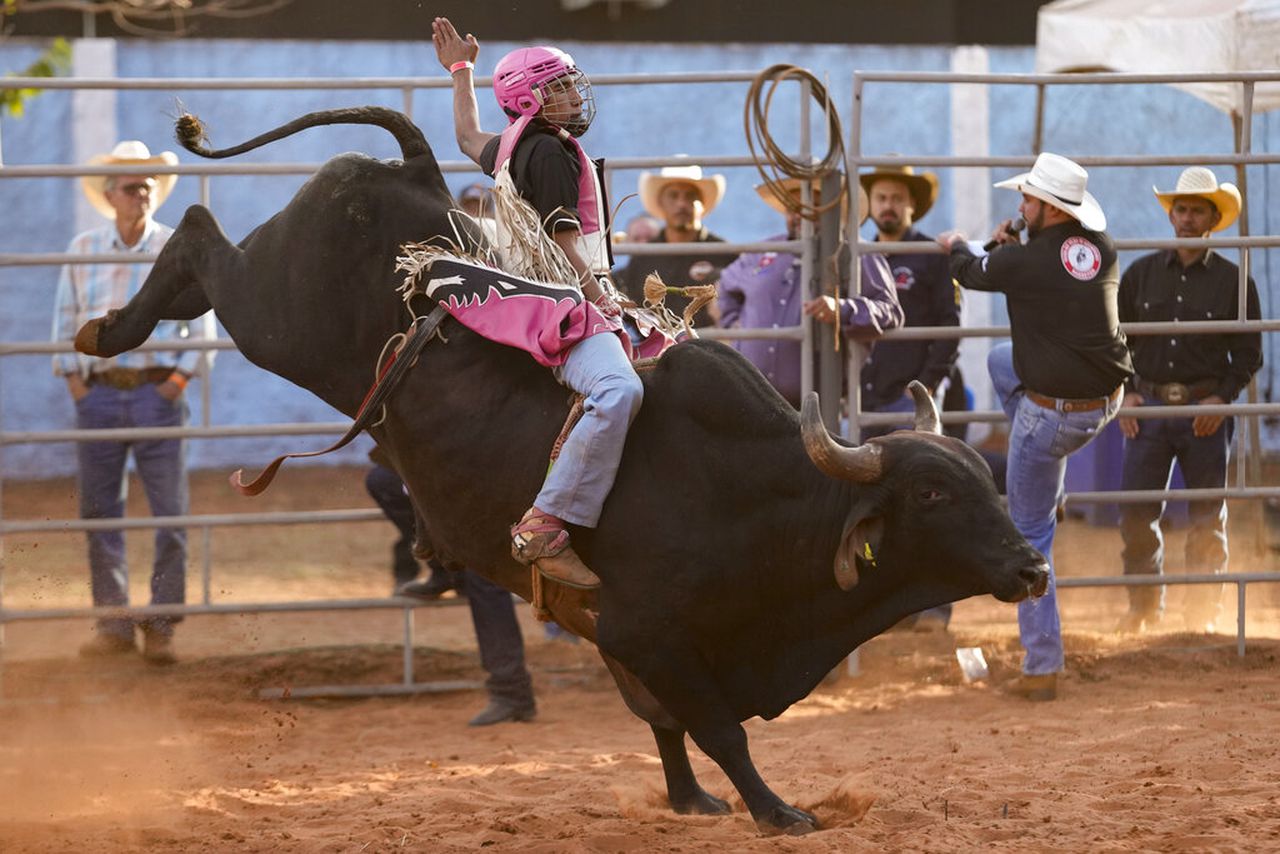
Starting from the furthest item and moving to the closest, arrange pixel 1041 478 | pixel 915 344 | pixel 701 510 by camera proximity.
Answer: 1. pixel 915 344
2. pixel 1041 478
3. pixel 701 510

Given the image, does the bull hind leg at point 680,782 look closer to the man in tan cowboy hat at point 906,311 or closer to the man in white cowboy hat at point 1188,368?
the man in tan cowboy hat at point 906,311

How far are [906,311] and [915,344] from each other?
0.21 metres

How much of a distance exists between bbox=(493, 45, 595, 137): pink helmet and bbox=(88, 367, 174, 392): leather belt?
3411 mm

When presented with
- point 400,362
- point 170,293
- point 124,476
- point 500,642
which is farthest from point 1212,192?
point 124,476

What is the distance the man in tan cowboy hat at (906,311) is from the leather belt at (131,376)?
3474 mm

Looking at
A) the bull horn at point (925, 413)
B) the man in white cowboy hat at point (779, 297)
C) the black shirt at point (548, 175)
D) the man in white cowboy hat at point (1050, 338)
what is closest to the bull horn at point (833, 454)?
the bull horn at point (925, 413)

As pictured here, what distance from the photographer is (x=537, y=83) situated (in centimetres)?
497

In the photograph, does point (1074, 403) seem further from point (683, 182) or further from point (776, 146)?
point (683, 182)

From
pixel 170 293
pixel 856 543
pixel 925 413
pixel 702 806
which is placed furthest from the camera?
pixel 170 293

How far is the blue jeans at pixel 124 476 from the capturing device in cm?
764

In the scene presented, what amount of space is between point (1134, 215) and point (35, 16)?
34.1 feet

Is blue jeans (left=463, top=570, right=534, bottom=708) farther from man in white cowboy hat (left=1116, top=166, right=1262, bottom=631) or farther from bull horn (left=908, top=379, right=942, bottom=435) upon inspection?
man in white cowboy hat (left=1116, top=166, right=1262, bottom=631)

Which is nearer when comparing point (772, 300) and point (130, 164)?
point (130, 164)

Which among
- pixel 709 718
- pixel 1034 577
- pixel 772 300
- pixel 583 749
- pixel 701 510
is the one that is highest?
pixel 772 300
